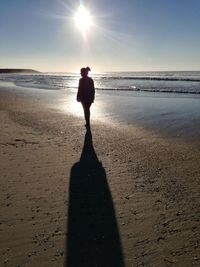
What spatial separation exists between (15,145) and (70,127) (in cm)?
323

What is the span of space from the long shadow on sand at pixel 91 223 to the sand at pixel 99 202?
0.5 inches

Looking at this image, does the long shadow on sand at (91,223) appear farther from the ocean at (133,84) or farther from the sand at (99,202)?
the ocean at (133,84)

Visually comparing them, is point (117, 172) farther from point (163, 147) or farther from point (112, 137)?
point (112, 137)

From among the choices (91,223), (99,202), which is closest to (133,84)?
(99,202)

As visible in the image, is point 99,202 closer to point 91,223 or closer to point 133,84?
point 91,223

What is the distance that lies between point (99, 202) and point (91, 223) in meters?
0.74

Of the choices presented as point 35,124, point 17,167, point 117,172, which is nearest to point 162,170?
point 117,172

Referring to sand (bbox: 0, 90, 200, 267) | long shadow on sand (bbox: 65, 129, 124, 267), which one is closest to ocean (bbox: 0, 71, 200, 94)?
sand (bbox: 0, 90, 200, 267)

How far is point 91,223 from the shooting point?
16.4 ft

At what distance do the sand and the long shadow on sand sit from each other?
0.01 m

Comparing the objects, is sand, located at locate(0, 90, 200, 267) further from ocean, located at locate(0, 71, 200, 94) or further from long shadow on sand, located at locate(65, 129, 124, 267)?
ocean, located at locate(0, 71, 200, 94)

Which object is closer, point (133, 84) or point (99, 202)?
point (99, 202)

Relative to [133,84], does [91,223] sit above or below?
below

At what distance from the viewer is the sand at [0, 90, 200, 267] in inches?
169
